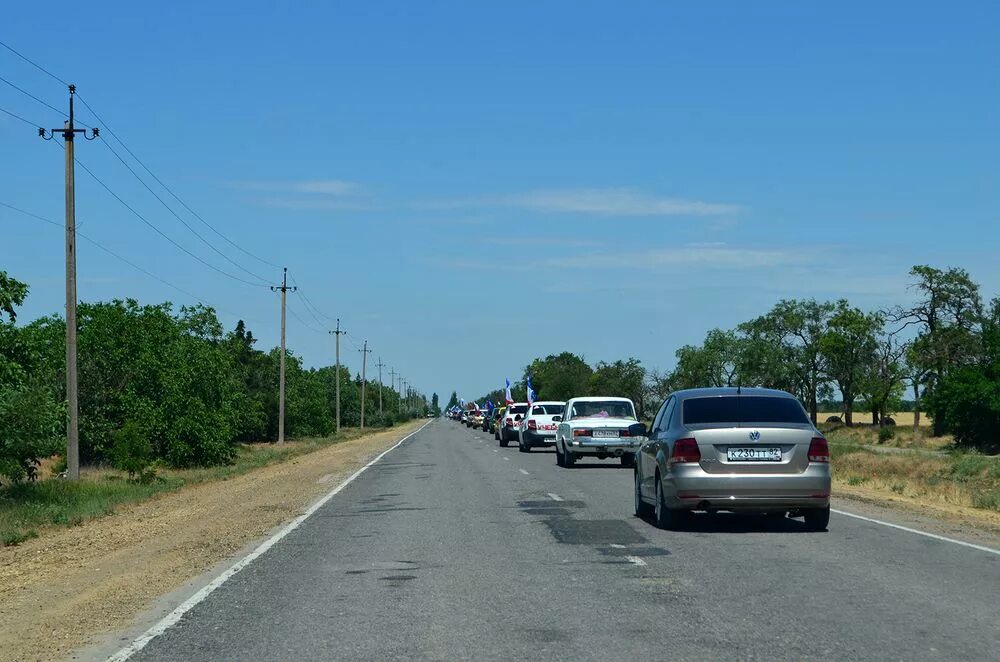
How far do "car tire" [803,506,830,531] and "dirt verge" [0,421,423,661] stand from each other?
7.14 m

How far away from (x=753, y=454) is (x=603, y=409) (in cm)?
1733

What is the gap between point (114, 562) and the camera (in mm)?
14156

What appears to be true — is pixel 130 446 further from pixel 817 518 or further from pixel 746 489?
pixel 746 489

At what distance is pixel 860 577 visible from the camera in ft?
37.4

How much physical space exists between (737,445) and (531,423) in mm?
Result: 29775

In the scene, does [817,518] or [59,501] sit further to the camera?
[59,501]

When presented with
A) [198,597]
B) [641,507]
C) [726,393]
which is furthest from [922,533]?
[198,597]

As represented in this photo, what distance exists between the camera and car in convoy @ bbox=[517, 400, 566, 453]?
44.4 metres

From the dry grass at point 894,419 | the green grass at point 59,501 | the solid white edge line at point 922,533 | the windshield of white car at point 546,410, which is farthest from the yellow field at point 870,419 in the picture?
the solid white edge line at point 922,533

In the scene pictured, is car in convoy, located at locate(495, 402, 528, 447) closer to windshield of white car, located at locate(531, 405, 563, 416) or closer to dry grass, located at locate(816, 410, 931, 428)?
windshield of white car, located at locate(531, 405, 563, 416)

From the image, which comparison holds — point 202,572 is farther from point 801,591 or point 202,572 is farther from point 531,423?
point 531,423

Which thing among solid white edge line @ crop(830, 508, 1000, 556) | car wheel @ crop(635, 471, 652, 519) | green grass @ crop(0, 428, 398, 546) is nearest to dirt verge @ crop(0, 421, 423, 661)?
green grass @ crop(0, 428, 398, 546)

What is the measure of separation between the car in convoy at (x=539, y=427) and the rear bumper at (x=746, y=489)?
28.8 m

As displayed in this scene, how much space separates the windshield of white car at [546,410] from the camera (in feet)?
151
